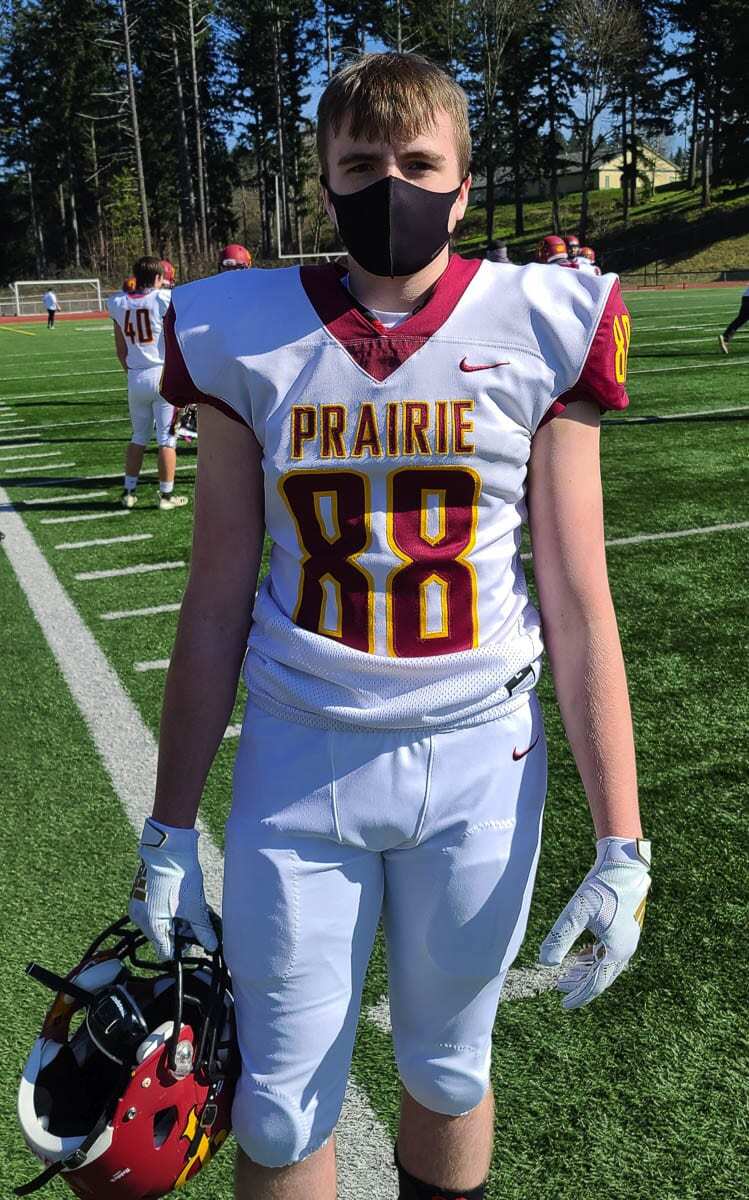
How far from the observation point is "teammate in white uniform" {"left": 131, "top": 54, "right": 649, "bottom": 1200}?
1.50 m

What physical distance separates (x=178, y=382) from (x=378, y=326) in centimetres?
30

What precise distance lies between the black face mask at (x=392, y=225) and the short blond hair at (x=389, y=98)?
0.07 m

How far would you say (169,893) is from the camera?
5.22ft

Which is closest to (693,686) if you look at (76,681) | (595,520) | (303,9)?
(76,681)

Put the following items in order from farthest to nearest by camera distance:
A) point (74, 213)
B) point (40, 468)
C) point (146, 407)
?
point (74, 213) < point (40, 468) < point (146, 407)

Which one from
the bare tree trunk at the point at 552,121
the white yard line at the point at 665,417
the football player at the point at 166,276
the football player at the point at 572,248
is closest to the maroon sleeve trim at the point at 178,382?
the football player at the point at 166,276

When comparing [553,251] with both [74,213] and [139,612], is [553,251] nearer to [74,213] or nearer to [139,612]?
[139,612]

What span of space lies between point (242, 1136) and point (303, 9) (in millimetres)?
59913

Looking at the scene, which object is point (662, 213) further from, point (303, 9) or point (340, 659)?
point (340, 659)

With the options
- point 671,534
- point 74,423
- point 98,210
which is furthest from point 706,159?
point 671,534

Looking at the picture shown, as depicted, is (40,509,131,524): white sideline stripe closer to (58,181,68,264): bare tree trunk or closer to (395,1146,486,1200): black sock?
(395,1146,486,1200): black sock

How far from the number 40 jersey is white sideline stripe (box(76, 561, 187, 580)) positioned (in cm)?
519

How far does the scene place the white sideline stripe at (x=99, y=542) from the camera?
24.1 feet

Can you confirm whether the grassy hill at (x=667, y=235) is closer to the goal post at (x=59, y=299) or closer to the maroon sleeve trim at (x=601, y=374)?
the goal post at (x=59, y=299)
